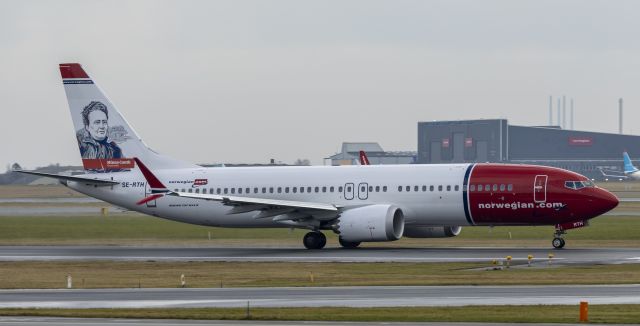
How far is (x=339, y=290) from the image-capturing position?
36.3 metres

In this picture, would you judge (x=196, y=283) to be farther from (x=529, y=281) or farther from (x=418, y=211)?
(x=418, y=211)

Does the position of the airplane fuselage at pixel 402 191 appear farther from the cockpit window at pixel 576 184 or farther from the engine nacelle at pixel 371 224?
the engine nacelle at pixel 371 224

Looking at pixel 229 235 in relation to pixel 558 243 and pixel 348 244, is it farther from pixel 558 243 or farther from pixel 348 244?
pixel 558 243

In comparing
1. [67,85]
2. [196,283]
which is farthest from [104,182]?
[196,283]

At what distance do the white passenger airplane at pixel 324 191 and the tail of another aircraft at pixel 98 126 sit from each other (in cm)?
5

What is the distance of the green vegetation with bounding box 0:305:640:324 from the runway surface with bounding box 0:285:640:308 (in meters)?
1.25

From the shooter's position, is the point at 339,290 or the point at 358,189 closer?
the point at 339,290

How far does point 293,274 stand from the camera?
43375 millimetres

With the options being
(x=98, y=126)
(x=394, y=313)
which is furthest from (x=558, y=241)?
(x=394, y=313)

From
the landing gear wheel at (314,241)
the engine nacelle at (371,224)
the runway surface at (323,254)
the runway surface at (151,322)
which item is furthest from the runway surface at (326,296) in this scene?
the landing gear wheel at (314,241)

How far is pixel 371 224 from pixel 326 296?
873 inches

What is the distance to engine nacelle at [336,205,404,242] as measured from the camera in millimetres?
56125

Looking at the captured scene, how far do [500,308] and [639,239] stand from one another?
36436mm

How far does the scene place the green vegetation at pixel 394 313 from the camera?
27.9 meters
